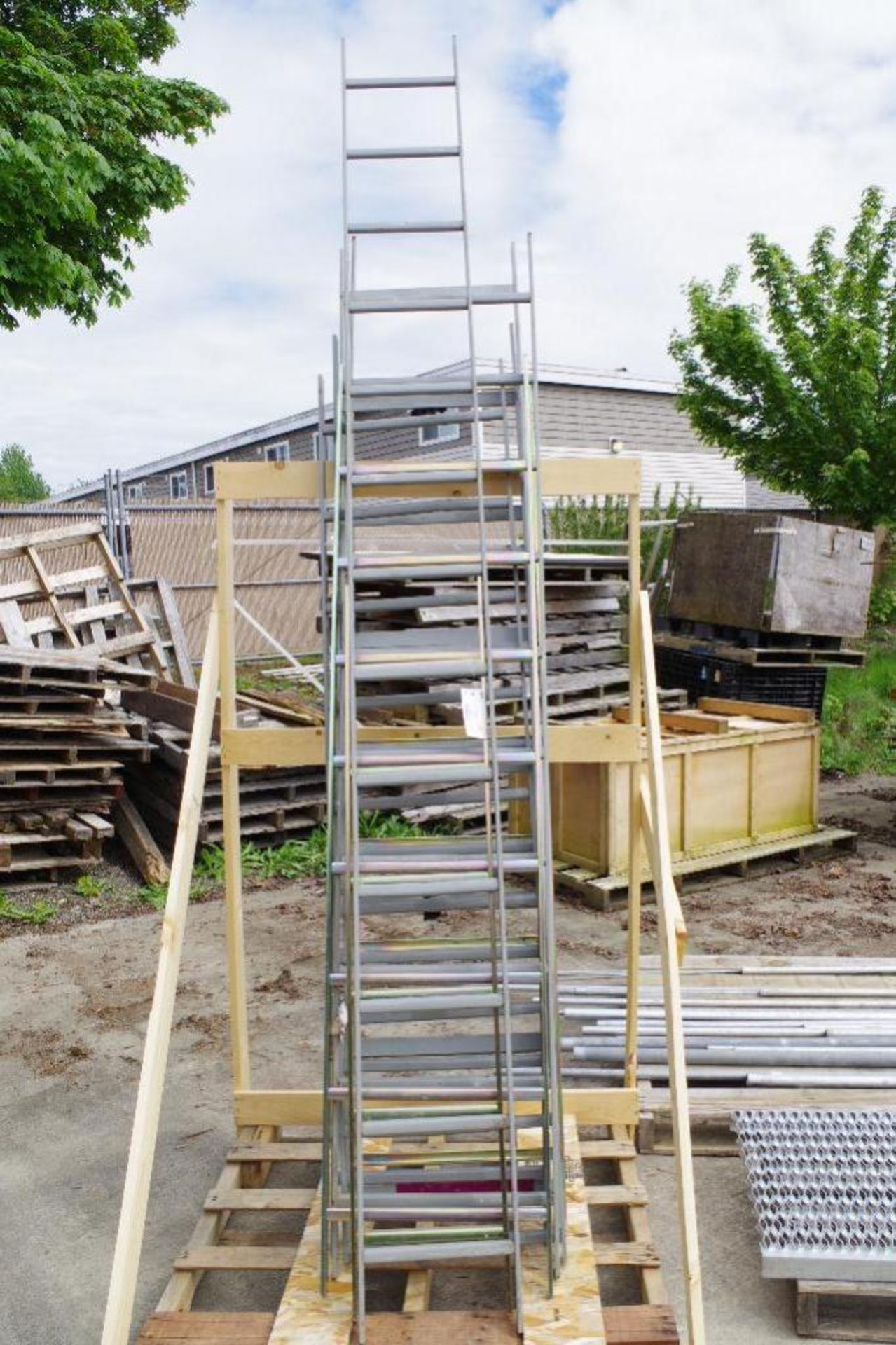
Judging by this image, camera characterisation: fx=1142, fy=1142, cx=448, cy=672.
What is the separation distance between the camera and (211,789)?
9.94 m

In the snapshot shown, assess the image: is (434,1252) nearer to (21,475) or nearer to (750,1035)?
(750,1035)

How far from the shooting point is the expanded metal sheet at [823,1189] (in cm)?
416

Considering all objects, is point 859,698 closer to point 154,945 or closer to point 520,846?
point 154,945

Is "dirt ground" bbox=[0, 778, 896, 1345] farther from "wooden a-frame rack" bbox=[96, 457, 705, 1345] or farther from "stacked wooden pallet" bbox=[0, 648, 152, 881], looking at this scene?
"stacked wooden pallet" bbox=[0, 648, 152, 881]

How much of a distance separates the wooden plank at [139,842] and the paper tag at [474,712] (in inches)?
232

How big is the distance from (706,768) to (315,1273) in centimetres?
629

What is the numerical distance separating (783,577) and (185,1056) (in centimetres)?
851

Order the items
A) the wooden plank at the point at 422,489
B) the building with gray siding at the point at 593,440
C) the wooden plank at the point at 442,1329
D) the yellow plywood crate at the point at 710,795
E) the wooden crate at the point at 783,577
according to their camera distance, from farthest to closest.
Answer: the building with gray siding at the point at 593,440
the wooden crate at the point at 783,577
the yellow plywood crate at the point at 710,795
the wooden plank at the point at 422,489
the wooden plank at the point at 442,1329

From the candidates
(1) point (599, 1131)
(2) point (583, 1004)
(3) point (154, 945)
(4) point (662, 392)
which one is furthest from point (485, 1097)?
(4) point (662, 392)

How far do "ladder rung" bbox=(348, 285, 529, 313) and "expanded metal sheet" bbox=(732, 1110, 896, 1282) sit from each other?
12.4 feet

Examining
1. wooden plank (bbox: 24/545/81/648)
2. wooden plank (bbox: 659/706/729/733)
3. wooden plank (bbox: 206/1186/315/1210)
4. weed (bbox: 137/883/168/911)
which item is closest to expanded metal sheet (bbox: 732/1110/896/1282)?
wooden plank (bbox: 206/1186/315/1210)

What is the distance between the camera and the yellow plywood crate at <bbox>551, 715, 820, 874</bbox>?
924 centimetres

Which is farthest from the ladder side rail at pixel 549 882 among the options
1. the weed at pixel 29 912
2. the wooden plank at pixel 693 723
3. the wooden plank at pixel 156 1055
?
the weed at pixel 29 912

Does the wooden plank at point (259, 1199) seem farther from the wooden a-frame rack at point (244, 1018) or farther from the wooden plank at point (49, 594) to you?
the wooden plank at point (49, 594)
